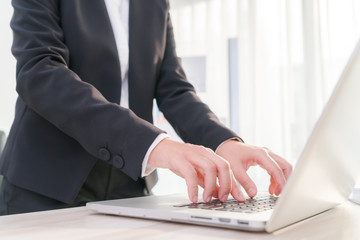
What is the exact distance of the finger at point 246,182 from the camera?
749mm

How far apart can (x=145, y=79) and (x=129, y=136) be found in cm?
42

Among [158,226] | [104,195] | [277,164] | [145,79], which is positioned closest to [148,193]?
[104,195]

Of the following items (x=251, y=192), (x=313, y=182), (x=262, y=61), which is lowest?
(x=262, y=61)

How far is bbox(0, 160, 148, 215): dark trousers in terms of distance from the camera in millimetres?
967

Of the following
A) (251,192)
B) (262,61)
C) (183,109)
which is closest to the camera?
(251,192)

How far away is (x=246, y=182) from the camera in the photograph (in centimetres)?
78

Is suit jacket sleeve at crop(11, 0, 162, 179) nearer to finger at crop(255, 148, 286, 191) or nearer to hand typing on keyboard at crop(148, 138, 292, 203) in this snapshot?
hand typing on keyboard at crop(148, 138, 292, 203)

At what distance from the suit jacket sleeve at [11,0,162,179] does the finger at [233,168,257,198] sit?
0.67 ft

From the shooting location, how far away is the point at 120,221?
0.61 meters

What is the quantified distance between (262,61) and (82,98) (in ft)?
9.76

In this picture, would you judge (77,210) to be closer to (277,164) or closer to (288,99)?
(277,164)

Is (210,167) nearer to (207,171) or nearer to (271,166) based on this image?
(207,171)

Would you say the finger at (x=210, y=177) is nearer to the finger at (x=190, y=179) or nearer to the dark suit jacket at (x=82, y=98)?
the finger at (x=190, y=179)

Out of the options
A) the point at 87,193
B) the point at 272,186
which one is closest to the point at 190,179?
the point at 272,186
